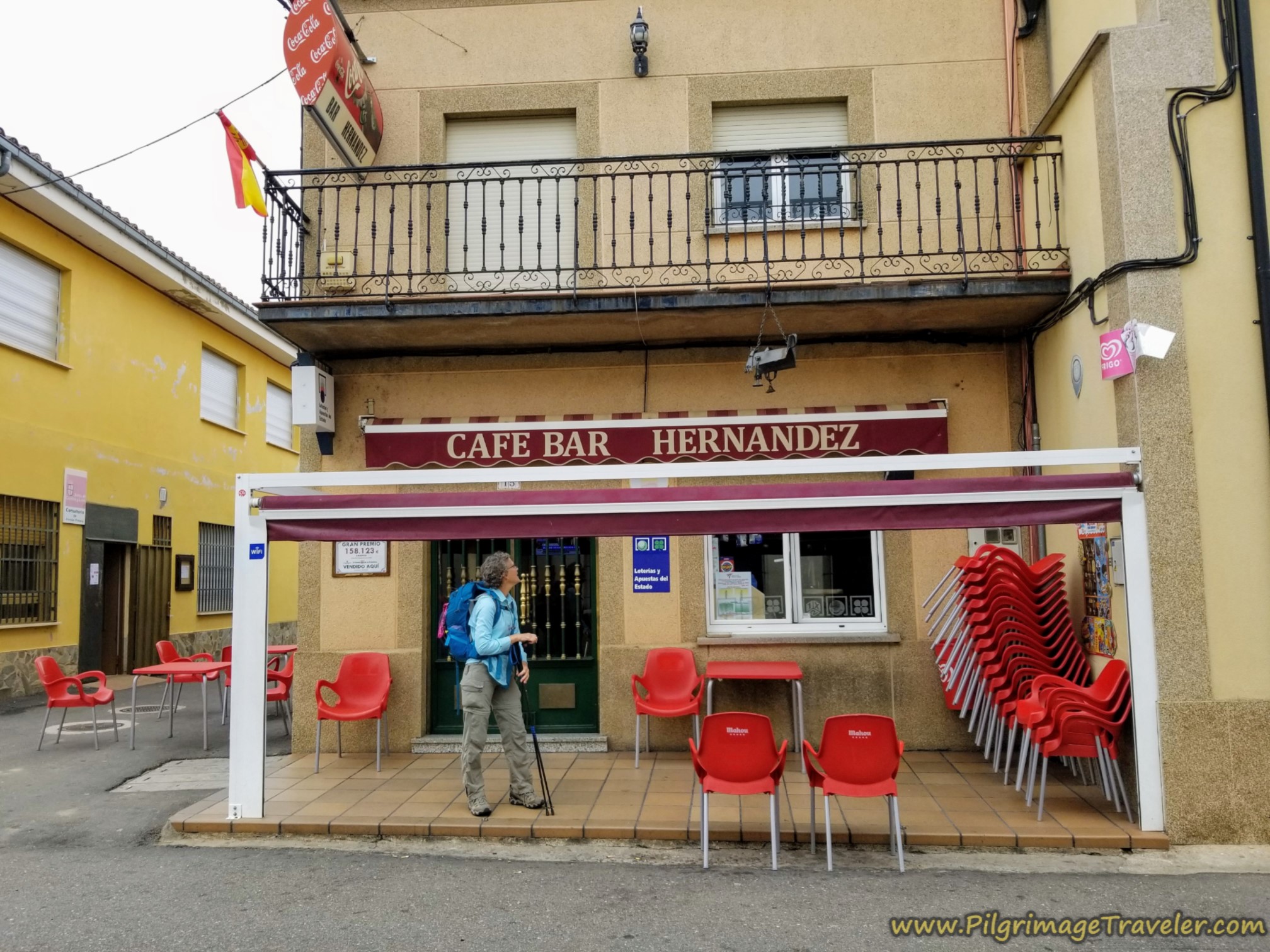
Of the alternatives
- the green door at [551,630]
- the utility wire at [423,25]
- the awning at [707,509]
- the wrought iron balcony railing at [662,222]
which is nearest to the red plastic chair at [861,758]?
the awning at [707,509]

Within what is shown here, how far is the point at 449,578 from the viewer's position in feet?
29.7

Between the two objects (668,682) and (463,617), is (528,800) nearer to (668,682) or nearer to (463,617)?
(463,617)

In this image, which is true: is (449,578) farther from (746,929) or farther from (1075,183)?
(1075,183)

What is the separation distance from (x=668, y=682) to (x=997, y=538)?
3.25m

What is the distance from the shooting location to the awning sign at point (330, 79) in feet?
24.0

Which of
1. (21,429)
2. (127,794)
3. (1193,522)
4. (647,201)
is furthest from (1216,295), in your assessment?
(21,429)

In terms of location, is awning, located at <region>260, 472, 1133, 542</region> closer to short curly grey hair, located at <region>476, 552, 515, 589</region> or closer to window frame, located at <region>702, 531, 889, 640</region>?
short curly grey hair, located at <region>476, 552, 515, 589</region>

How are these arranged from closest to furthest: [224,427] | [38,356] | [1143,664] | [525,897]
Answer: [525,897]
[1143,664]
[38,356]
[224,427]

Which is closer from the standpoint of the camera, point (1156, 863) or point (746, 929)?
point (746, 929)

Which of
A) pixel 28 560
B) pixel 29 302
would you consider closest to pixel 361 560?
pixel 28 560

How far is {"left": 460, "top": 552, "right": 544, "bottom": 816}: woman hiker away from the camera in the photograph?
6422 millimetres

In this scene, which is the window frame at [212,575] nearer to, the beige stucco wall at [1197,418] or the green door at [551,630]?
the green door at [551,630]

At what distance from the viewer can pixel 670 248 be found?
8.17 m

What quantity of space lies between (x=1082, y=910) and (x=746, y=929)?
1.74 m
